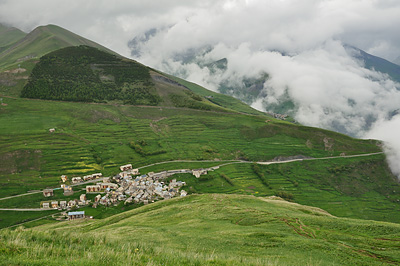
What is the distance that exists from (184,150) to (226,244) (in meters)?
110

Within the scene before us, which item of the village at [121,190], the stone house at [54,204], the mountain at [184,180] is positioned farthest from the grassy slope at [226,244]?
the stone house at [54,204]

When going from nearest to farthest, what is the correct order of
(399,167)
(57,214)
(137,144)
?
(57,214) → (137,144) → (399,167)

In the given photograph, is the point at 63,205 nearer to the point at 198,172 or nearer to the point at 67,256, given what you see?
the point at 198,172

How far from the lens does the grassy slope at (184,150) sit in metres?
100

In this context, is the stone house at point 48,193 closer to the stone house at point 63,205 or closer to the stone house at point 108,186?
the stone house at point 63,205

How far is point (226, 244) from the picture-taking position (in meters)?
23.8

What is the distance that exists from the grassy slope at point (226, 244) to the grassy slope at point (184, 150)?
6852cm

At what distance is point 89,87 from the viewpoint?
183m

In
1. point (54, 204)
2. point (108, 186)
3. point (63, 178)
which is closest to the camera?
point (54, 204)

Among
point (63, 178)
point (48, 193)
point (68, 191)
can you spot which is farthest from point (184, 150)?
point (48, 193)

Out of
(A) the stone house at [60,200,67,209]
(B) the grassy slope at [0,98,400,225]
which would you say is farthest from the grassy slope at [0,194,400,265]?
(B) the grassy slope at [0,98,400,225]

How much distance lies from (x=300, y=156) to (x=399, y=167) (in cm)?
6129

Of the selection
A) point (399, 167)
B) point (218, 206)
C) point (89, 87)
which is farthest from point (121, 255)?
point (89, 87)

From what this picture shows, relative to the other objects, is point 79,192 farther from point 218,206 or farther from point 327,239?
point 327,239
